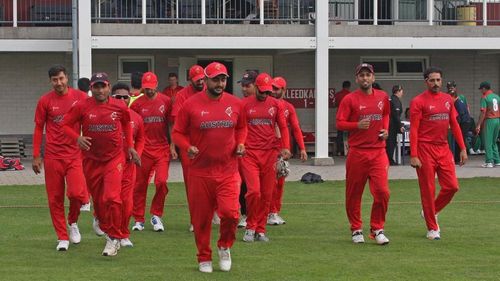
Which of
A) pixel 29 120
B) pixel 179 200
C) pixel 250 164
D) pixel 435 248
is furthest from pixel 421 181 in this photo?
pixel 29 120

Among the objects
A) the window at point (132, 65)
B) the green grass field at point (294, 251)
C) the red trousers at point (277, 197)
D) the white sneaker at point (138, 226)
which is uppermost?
the window at point (132, 65)

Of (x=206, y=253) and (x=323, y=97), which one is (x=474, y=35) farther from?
(x=206, y=253)

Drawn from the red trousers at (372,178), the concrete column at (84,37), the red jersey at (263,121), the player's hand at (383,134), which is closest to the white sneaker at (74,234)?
the red jersey at (263,121)

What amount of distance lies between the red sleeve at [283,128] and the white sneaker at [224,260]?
9.45ft

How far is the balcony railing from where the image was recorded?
1027 inches

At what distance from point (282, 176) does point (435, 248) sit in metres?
2.38

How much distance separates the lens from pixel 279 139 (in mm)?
14234

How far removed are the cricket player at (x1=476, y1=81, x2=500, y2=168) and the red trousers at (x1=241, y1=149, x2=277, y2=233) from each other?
40.4ft

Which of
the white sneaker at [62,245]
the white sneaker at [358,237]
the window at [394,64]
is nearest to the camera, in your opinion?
the white sneaker at [62,245]

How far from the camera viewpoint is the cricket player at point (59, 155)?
41.7 feet

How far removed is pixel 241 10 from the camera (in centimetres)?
2712

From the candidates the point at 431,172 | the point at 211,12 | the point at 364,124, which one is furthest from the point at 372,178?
the point at 211,12

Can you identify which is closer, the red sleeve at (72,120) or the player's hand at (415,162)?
the red sleeve at (72,120)

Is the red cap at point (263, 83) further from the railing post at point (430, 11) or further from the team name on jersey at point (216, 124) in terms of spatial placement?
the railing post at point (430, 11)
